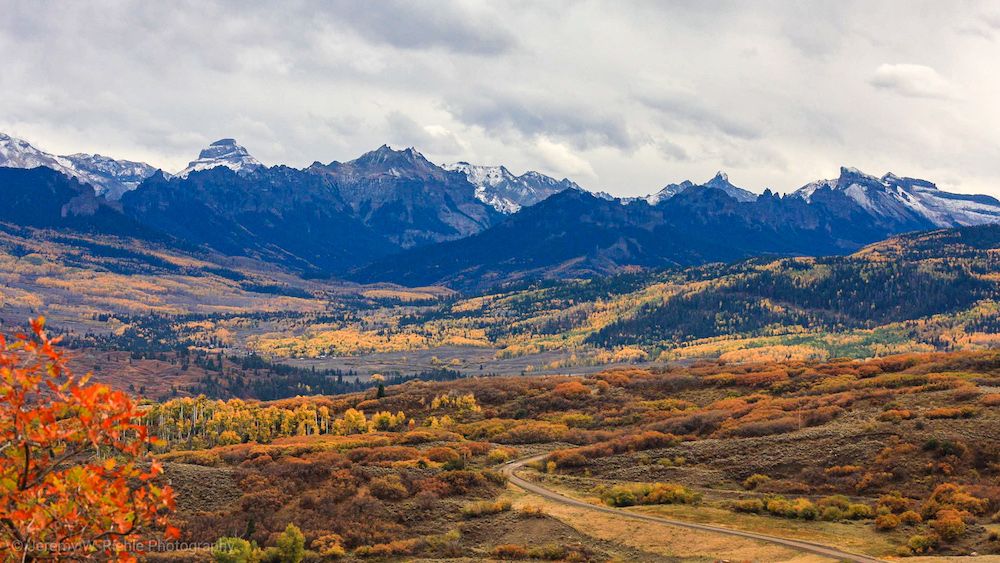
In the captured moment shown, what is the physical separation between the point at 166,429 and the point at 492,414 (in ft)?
181

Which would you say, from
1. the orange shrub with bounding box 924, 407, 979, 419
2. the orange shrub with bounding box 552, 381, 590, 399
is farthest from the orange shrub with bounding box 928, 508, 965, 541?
the orange shrub with bounding box 552, 381, 590, 399

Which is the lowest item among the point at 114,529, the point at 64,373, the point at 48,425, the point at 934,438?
the point at 934,438

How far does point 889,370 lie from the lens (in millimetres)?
133625

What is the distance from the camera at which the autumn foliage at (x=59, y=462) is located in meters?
13.3

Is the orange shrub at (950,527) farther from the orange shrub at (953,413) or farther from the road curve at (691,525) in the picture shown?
the orange shrub at (953,413)

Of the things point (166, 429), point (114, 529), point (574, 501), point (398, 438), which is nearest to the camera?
point (114, 529)

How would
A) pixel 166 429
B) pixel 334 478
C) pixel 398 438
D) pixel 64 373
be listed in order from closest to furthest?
pixel 64 373
pixel 334 478
pixel 398 438
pixel 166 429

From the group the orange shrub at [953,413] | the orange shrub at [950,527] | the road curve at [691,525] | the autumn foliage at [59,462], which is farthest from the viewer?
the orange shrub at [953,413]

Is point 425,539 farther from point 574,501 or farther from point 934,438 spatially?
point 934,438

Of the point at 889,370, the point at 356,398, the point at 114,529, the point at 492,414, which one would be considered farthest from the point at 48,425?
the point at 356,398

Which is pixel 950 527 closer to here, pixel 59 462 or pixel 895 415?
pixel 895 415

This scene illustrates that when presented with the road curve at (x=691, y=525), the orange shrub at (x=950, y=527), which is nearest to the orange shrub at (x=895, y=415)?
the orange shrub at (x=950, y=527)

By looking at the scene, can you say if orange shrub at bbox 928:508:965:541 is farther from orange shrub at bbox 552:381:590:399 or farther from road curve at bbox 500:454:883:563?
orange shrub at bbox 552:381:590:399

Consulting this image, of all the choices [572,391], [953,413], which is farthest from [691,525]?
[572,391]
